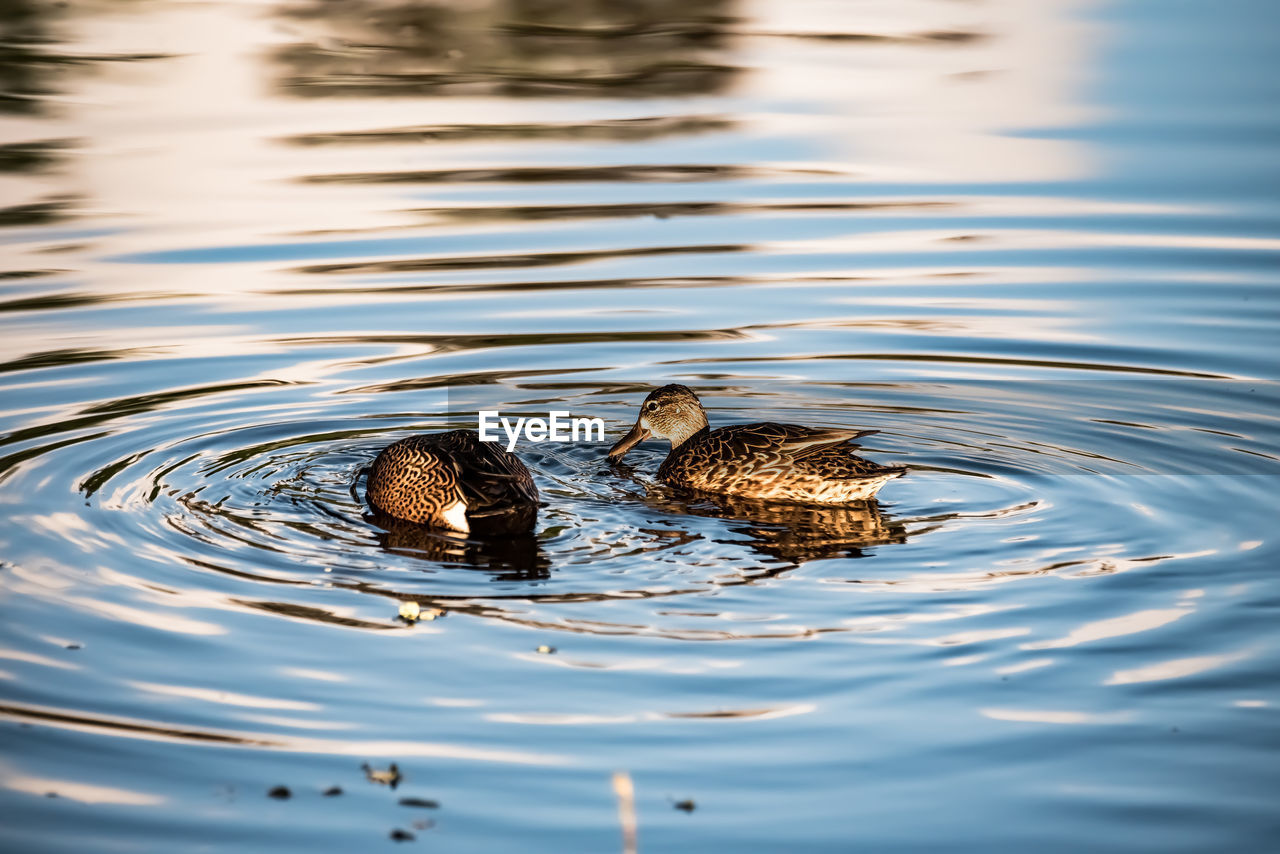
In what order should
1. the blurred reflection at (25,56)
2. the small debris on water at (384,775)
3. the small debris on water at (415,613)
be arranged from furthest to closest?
the blurred reflection at (25,56), the small debris on water at (415,613), the small debris on water at (384,775)

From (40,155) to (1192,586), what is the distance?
16247 mm

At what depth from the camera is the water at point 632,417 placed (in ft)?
20.9

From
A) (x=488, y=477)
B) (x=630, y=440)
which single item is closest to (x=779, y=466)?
(x=630, y=440)

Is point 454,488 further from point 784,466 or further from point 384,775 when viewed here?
point 384,775

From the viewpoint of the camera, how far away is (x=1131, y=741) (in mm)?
6551

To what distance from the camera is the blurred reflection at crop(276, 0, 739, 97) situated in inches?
904

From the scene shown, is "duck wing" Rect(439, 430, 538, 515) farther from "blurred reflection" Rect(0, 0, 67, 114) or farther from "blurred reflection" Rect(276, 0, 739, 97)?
"blurred reflection" Rect(0, 0, 67, 114)

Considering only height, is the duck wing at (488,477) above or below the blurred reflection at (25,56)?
below

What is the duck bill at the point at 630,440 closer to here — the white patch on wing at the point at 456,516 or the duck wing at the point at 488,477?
the duck wing at the point at 488,477

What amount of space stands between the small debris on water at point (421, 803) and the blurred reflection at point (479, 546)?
94.6 inches

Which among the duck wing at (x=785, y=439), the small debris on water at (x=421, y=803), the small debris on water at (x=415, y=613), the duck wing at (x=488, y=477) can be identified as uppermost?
the duck wing at (x=785, y=439)

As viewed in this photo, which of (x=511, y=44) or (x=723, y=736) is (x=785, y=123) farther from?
(x=723, y=736)

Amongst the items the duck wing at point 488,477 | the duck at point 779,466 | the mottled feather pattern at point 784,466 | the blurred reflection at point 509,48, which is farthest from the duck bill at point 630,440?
the blurred reflection at point 509,48

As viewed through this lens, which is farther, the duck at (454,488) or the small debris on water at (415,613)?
the duck at (454,488)
